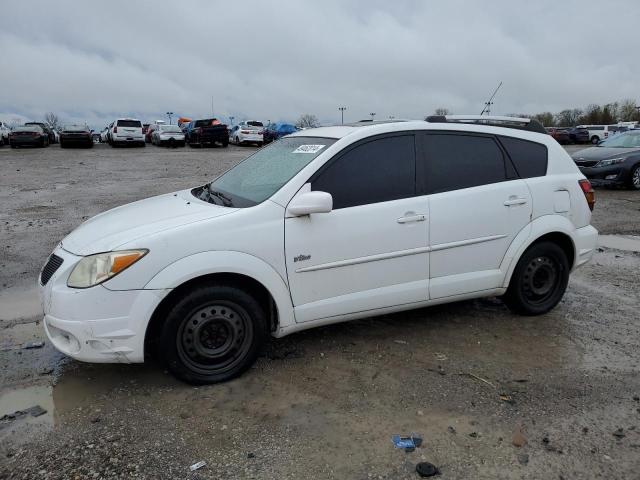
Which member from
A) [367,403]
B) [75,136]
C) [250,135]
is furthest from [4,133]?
[367,403]

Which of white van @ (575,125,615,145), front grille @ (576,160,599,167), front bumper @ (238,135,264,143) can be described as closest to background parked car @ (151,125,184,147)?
front bumper @ (238,135,264,143)

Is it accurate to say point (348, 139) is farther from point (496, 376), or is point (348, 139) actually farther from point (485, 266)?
point (496, 376)

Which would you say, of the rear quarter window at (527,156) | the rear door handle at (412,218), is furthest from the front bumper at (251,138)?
the rear door handle at (412,218)

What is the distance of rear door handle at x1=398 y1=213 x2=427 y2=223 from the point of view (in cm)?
401

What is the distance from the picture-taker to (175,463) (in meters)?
2.84

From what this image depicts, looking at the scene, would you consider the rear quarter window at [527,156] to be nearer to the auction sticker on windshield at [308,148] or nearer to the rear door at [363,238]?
the rear door at [363,238]

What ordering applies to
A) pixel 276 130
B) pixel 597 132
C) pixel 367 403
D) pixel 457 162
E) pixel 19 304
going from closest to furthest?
pixel 367 403 → pixel 457 162 → pixel 19 304 → pixel 276 130 → pixel 597 132

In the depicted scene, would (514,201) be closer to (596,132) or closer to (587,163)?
(587,163)

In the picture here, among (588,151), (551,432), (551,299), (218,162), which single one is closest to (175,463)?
(551,432)

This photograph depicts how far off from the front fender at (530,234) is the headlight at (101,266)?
2.96 meters

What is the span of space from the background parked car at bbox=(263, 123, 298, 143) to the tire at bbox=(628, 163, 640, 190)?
2778cm

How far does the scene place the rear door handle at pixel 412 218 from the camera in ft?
13.1

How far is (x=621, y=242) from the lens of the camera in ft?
26.4

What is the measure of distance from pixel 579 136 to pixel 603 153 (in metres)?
35.9
